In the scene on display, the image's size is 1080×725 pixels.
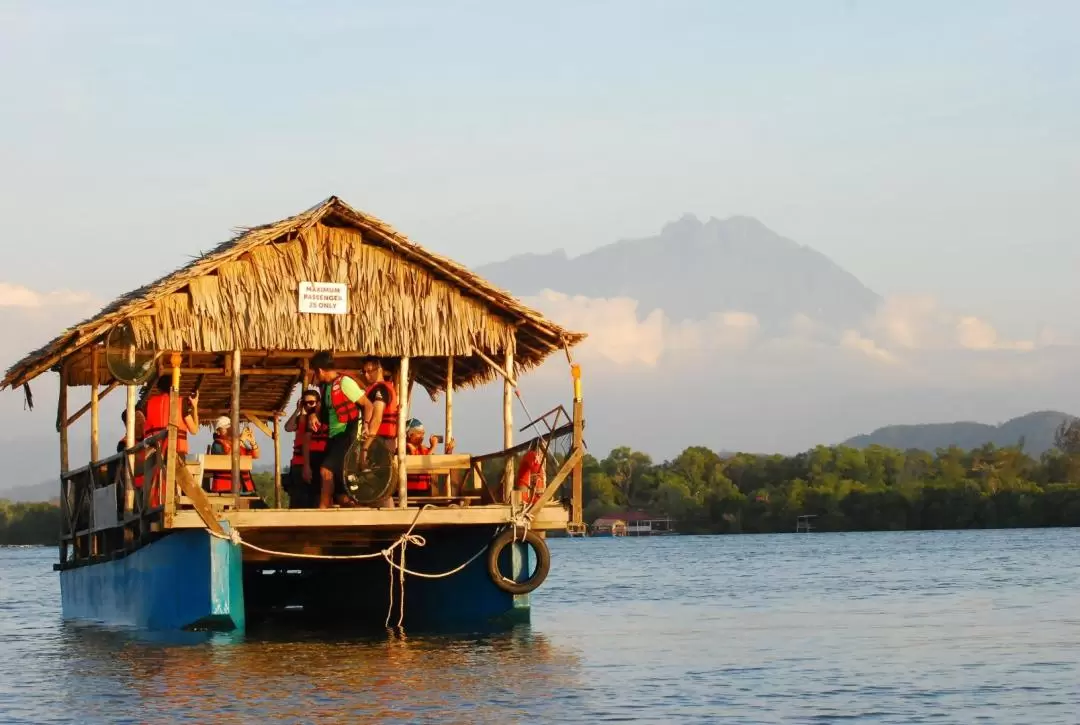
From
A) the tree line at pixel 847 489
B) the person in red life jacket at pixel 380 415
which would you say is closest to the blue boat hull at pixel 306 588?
the person in red life jacket at pixel 380 415

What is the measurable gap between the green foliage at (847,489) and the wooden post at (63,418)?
84.1 metres

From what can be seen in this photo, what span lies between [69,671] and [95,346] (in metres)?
4.12

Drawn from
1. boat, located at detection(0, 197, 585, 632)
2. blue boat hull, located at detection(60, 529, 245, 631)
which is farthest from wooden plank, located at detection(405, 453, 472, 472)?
blue boat hull, located at detection(60, 529, 245, 631)

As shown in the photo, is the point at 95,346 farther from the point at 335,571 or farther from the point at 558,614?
the point at 558,614

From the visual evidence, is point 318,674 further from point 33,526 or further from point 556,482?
point 33,526

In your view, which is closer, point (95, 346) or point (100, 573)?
point (95, 346)

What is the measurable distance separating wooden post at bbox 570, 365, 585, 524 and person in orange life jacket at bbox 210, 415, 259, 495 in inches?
172

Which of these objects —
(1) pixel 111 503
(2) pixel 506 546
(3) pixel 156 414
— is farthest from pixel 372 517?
(1) pixel 111 503

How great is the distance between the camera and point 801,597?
3109cm

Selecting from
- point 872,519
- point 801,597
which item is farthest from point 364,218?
point 872,519

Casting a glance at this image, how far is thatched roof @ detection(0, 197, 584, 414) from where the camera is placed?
1905 centimetres

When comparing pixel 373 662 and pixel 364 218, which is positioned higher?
pixel 364 218

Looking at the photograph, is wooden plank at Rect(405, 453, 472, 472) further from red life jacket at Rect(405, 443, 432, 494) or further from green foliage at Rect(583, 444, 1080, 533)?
green foliage at Rect(583, 444, 1080, 533)

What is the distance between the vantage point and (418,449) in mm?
21547
